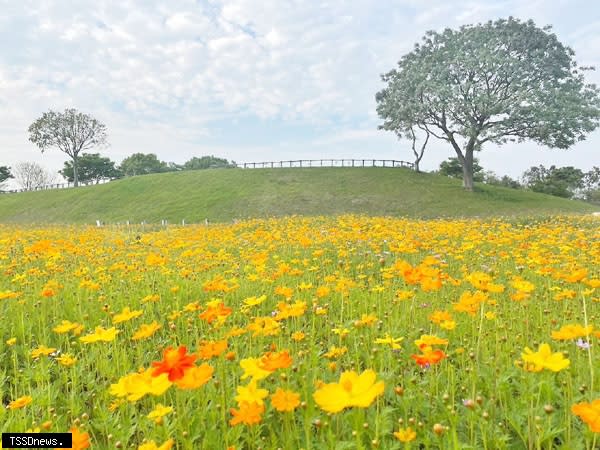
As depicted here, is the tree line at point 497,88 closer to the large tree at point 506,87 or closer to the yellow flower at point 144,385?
the large tree at point 506,87

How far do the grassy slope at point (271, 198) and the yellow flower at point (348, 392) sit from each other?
23.7 meters

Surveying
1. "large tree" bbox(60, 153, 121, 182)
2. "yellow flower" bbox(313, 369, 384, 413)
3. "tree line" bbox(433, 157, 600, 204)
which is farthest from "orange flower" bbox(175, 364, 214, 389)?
"large tree" bbox(60, 153, 121, 182)

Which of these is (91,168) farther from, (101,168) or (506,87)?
(506,87)

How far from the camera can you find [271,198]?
30.2 metres

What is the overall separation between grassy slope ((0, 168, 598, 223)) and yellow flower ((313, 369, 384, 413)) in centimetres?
2366

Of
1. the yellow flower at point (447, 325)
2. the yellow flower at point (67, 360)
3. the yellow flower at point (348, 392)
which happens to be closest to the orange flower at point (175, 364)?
the yellow flower at point (348, 392)

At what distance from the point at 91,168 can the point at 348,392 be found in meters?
72.3

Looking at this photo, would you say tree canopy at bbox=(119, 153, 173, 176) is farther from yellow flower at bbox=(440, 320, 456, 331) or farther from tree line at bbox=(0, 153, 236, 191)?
yellow flower at bbox=(440, 320, 456, 331)

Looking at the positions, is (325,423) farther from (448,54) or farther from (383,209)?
(448,54)

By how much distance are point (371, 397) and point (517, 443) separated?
1.03 metres

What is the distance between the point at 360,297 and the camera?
12.6ft

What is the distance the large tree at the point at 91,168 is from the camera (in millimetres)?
63531

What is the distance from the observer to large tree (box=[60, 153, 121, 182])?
2501 inches

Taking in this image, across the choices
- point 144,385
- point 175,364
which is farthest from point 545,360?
point 144,385
